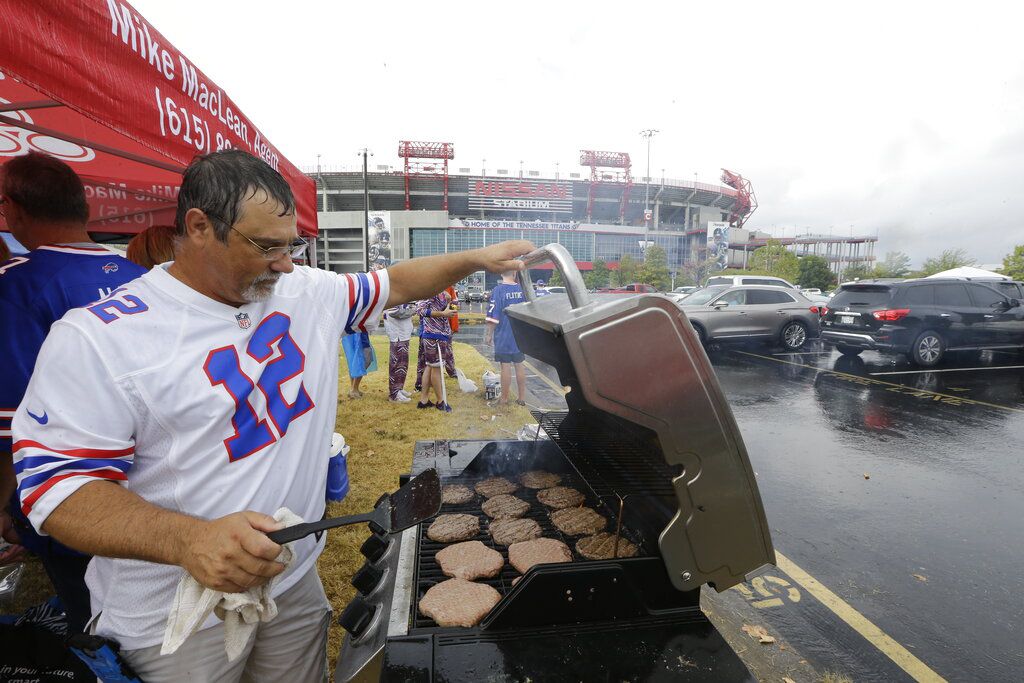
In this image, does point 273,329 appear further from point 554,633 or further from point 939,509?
point 939,509

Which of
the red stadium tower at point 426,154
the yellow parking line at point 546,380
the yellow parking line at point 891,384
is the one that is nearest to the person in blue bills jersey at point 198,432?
the yellow parking line at point 546,380

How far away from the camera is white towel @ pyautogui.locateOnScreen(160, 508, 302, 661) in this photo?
3.20 feet

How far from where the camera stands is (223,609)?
104cm

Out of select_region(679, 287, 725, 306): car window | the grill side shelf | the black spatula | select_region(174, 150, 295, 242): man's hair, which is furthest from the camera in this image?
select_region(679, 287, 725, 306): car window

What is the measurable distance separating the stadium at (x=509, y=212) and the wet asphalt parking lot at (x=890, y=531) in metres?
47.0

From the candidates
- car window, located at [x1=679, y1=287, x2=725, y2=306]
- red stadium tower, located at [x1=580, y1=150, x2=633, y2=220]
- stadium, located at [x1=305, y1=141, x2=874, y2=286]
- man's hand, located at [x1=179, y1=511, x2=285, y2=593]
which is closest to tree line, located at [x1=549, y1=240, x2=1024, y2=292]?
stadium, located at [x1=305, y1=141, x2=874, y2=286]

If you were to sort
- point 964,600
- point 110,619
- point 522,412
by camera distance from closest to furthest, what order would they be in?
point 110,619, point 964,600, point 522,412

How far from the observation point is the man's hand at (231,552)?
37.8 inches

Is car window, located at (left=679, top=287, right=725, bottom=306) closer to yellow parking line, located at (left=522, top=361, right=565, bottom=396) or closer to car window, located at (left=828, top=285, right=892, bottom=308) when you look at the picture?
car window, located at (left=828, top=285, right=892, bottom=308)

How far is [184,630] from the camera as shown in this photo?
977mm

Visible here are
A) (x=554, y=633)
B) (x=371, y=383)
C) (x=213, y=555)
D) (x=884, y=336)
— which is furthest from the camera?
(x=884, y=336)

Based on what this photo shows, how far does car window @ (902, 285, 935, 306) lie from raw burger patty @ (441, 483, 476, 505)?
10981 millimetres

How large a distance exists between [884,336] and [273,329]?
454 inches

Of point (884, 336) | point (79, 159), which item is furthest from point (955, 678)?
point (884, 336)
